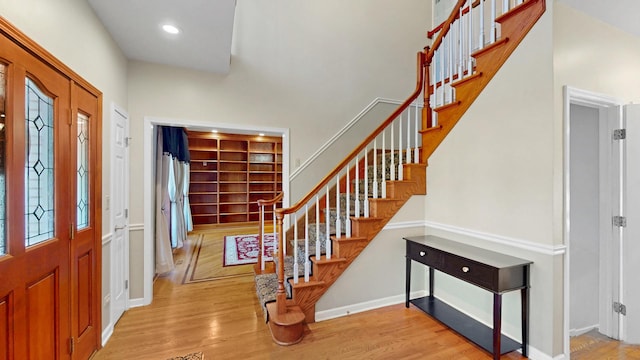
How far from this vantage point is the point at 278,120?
3529mm

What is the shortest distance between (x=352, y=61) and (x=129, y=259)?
381 centimetres

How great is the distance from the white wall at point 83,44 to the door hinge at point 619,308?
14.1ft

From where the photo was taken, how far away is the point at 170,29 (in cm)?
226

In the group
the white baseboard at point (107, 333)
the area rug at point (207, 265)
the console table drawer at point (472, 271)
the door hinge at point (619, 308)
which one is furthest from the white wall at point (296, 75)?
the door hinge at point (619, 308)

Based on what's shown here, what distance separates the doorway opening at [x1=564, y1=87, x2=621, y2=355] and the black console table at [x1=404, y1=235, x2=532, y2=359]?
72 cm

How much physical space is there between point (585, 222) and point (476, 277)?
127 centimetres

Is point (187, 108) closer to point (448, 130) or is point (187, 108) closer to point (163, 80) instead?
point (163, 80)

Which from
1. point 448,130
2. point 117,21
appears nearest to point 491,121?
point 448,130

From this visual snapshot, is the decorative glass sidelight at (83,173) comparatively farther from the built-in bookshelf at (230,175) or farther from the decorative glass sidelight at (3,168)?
the built-in bookshelf at (230,175)

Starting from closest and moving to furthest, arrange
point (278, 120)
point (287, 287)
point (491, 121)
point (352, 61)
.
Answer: point (491, 121) → point (287, 287) → point (278, 120) → point (352, 61)

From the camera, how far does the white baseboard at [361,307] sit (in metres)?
2.62

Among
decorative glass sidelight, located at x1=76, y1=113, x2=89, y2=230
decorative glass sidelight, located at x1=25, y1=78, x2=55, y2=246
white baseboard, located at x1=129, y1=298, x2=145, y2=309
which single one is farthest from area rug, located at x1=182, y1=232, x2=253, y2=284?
decorative glass sidelight, located at x1=25, y1=78, x2=55, y2=246

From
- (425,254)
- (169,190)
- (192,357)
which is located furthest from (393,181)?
(169,190)

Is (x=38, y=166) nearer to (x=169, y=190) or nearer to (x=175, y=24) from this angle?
(x=175, y=24)
